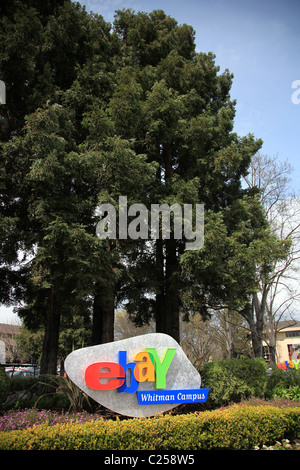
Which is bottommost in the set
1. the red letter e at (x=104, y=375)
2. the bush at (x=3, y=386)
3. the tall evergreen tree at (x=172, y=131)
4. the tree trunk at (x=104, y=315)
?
the bush at (x=3, y=386)

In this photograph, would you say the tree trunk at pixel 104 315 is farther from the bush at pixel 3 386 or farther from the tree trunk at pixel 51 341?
the bush at pixel 3 386

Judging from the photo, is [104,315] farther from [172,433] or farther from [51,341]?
[172,433]

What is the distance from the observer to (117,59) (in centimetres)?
1473

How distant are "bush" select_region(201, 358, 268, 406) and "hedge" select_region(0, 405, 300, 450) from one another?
207cm

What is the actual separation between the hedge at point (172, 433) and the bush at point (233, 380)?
2067 millimetres

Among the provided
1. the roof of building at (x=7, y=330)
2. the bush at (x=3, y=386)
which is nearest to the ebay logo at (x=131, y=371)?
the bush at (x=3, y=386)

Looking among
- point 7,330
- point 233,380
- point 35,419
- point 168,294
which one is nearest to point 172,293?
point 168,294

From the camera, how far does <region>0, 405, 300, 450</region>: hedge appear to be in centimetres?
502

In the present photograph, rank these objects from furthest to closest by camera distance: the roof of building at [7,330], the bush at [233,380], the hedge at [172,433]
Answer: the roof of building at [7,330] < the bush at [233,380] < the hedge at [172,433]

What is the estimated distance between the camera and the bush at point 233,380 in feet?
28.7

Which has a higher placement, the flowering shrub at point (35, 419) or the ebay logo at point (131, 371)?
the ebay logo at point (131, 371)

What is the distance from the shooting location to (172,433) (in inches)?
227

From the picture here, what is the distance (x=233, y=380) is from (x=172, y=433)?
3.76 m

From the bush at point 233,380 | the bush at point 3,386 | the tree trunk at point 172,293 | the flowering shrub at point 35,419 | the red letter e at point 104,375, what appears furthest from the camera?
the tree trunk at point 172,293
